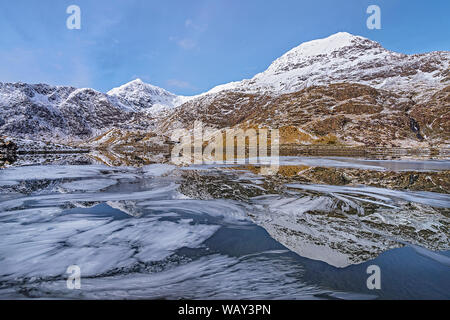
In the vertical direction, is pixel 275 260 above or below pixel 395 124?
below

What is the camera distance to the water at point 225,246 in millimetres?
3791

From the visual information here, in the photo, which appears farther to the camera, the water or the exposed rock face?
the exposed rock face

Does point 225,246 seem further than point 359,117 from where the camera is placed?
No

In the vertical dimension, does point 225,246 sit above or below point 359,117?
below

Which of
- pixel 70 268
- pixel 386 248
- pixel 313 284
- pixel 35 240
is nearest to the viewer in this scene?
pixel 313 284

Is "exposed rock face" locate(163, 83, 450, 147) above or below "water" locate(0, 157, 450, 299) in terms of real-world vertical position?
above

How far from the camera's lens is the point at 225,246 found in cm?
546

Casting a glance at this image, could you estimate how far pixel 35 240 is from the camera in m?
5.54

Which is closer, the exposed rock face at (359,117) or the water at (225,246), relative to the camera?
the water at (225,246)

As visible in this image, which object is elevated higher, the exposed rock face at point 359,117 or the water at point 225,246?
the exposed rock face at point 359,117

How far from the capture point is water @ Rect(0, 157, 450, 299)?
12.4ft

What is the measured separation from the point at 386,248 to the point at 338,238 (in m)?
1.00

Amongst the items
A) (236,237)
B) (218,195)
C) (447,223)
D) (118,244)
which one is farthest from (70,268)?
(447,223)
